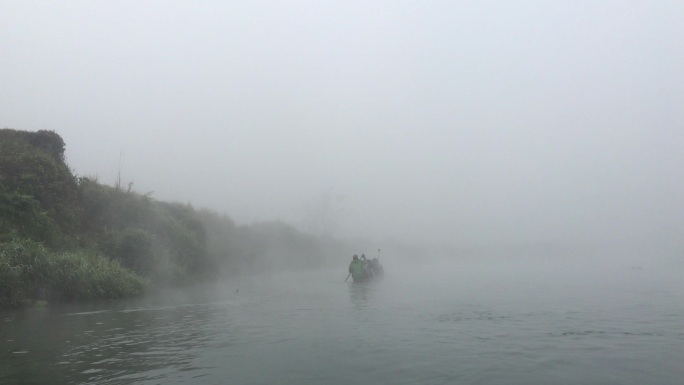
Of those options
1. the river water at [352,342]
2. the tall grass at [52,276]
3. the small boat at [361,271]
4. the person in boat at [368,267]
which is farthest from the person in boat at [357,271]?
the tall grass at [52,276]

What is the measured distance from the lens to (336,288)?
103 ft

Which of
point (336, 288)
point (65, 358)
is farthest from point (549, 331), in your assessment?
point (336, 288)

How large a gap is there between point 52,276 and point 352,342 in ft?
47.5

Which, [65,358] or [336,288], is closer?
[65,358]

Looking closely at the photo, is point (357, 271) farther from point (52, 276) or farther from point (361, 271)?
point (52, 276)

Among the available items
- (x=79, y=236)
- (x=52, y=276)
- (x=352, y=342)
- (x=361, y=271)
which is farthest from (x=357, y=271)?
(x=352, y=342)

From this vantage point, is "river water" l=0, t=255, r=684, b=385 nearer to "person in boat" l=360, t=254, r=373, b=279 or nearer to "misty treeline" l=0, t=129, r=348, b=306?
"misty treeline" l=0, t=129, r=348, b=306

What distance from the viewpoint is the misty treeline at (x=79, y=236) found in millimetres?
21500

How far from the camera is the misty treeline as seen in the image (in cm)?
2150

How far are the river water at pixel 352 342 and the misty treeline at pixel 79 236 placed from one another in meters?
1.72

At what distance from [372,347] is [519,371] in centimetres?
371

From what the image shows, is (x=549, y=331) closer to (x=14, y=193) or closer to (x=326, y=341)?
(x=326, y=341)

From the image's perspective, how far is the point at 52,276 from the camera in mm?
21672

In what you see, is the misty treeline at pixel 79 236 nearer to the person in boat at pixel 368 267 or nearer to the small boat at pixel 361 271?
the small boat at pixel 361 271
